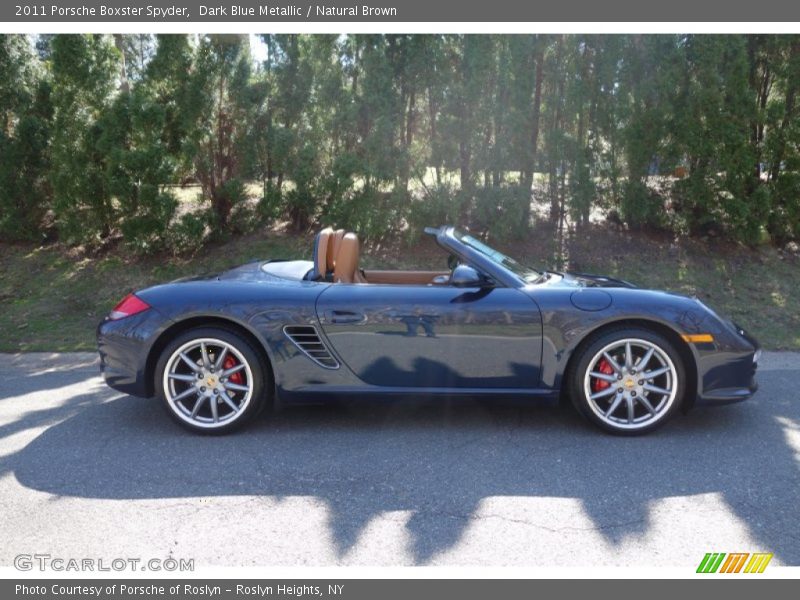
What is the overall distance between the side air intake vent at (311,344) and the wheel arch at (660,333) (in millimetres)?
1406

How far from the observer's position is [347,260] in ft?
15.3

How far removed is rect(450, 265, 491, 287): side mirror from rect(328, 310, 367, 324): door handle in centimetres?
62

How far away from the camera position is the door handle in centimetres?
413

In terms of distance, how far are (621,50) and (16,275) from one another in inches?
326

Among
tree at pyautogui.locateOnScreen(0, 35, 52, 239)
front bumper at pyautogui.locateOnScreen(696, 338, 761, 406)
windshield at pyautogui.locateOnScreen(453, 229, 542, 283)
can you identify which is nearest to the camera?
front bumper at pyautogui.locateOnScreen(696, 338, 761, 406)

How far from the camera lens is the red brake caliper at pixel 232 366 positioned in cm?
424

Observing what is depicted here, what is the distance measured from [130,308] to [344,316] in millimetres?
1362

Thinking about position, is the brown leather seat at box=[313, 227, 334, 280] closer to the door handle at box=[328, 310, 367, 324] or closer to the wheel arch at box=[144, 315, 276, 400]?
the door handle at box=[328, 310, 367, 324]

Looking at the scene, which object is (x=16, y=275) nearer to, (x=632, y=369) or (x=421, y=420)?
(x=421, y=420)

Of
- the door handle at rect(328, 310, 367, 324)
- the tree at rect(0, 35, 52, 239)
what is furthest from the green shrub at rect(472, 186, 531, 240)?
the tree at rect(0, 35, 52, 239)

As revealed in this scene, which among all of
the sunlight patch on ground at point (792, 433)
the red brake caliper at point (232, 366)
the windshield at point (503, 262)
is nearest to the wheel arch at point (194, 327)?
the red brake caliper at point (232, 366)

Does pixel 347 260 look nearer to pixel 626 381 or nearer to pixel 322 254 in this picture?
pixel 322 254

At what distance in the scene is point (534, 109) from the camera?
8914 mm
